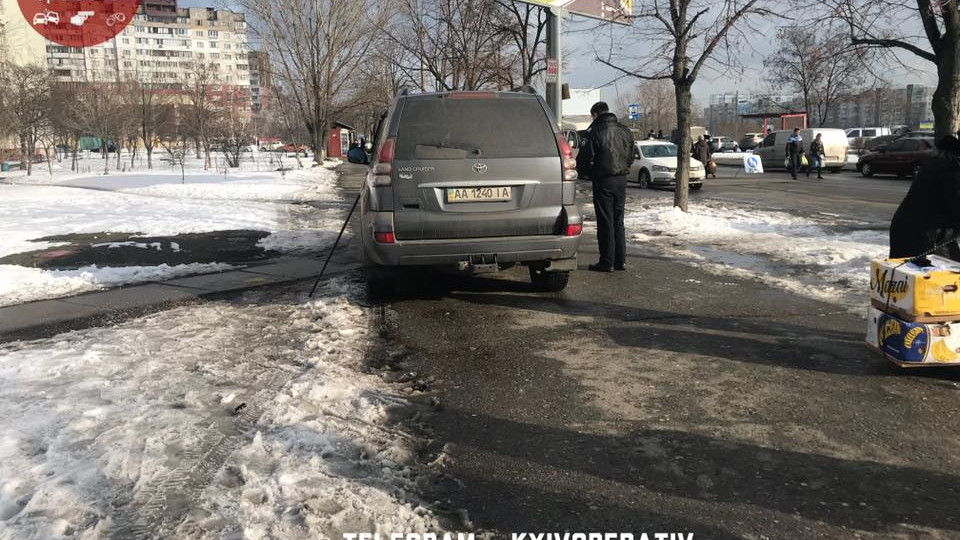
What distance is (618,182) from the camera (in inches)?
306

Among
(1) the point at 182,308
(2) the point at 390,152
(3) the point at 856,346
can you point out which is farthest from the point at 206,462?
(3) the point at 856,346

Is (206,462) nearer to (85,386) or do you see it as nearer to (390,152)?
(85,386)

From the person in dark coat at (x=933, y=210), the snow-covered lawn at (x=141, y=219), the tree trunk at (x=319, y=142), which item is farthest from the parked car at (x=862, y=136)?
the person in dark coat at (x=933, y=210)

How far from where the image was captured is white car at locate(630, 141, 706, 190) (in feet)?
76.7

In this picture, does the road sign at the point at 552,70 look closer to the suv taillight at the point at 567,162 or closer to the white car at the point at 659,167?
the suv taillight at the point at 567,162

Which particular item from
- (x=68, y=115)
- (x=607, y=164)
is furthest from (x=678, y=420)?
(x=68, y=115)

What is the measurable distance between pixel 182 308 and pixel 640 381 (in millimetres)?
4487

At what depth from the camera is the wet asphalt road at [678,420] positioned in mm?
2770

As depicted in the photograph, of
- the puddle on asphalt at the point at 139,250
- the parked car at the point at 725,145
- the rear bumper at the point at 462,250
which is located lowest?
the puddle on asphalt at the point at 139,250

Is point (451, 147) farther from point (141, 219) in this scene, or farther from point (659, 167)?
point (659, 167)

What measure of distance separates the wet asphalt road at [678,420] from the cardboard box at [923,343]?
16cm

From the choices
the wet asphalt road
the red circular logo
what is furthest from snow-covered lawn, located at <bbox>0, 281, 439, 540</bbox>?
the red circular logo

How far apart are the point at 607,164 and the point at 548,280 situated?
5.65ft

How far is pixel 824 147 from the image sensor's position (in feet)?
103
